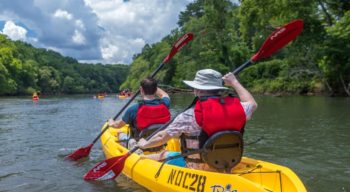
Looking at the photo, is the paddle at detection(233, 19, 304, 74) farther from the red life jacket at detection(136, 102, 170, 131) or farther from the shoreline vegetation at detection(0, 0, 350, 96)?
the shoreline vegetation at detection(0, 0, 350, 96)

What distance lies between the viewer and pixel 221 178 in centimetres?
434

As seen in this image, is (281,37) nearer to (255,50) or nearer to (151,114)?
(151,114)

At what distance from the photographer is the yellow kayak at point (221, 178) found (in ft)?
13.9

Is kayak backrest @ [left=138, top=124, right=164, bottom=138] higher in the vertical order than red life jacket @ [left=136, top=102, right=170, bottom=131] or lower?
lower

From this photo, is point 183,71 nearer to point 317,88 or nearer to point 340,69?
point 317,88

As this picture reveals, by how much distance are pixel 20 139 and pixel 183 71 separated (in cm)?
4222

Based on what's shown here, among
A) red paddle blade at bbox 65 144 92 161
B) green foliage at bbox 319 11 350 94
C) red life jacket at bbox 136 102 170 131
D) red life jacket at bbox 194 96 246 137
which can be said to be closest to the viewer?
red life jacket at bbox 194 96 246 137

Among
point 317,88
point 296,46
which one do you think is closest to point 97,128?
point 296,46

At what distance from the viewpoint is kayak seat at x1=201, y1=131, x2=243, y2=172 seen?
14.2 ft

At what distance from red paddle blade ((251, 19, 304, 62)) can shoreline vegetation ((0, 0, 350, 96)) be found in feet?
13.9

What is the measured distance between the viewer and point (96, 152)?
9461mm

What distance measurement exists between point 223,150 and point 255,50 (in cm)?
2908

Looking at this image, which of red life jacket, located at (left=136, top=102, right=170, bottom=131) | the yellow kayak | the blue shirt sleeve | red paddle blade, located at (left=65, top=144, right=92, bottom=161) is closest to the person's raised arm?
the yellow kayak

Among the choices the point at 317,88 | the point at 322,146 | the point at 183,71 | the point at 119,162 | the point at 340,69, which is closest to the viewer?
the point at 119,162
